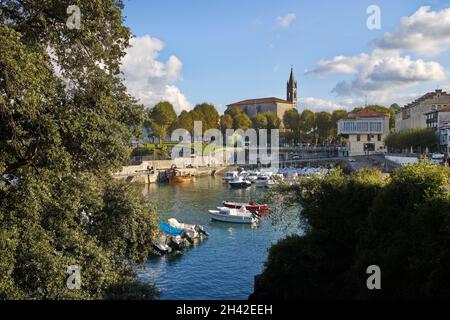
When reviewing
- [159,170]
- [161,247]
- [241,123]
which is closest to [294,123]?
[241,123]

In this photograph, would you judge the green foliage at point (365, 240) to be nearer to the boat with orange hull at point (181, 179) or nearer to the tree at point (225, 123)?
the boat with orange hull at point (181, 179)

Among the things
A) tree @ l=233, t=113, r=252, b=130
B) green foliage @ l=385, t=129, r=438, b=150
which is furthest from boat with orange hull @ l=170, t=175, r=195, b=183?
tree @ l=233, t=113, r=252, b=130

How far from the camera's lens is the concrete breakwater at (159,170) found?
7604 cm

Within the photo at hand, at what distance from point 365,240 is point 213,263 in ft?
42.5

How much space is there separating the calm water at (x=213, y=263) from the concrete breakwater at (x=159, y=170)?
28.1 metres

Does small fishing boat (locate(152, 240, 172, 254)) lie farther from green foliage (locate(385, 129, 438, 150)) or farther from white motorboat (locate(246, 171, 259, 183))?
green foliage (locate(385, 129, 438, 150))

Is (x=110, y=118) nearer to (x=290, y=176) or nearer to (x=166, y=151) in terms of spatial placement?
(x=290, y=176)

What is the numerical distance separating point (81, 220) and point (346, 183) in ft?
37.4

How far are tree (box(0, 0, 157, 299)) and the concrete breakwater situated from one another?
2230 inches

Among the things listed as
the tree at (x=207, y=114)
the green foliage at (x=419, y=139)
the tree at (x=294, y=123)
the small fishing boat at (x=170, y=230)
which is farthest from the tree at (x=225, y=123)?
the small fishing boat at (x=170, y=230)

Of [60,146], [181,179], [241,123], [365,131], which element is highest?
[241,123]

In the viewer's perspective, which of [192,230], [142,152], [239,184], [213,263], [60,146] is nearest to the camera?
[60,146]

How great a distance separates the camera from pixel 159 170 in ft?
274

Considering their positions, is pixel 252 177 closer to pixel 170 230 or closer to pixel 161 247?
pixel 170 230
